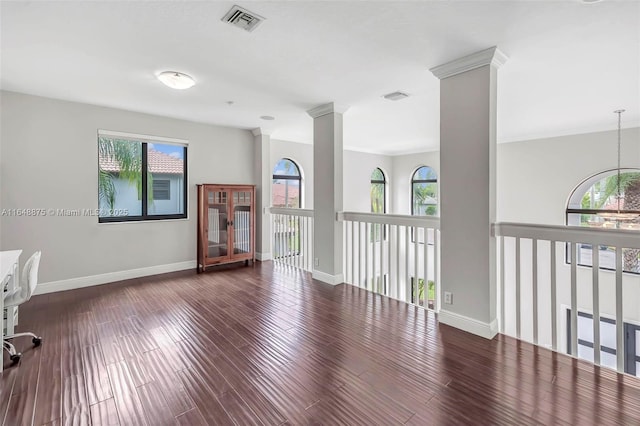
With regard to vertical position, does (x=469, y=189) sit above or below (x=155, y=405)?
above

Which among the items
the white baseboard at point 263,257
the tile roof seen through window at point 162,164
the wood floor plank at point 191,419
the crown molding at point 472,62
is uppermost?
the crown molding at point 472,62

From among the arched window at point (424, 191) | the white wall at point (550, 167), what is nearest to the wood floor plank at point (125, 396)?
the white wall at point (550, 167)

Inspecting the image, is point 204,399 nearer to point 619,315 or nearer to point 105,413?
point 105,413

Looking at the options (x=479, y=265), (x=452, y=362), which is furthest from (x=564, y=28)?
(x=452, y=362)

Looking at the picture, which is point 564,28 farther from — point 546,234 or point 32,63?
point 32,63

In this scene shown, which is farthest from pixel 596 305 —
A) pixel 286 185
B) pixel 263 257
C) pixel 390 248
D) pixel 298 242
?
pixel 286 185

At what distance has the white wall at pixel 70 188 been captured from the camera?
360cm

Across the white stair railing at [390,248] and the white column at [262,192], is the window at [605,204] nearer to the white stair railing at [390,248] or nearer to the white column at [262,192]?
the white stair railing at [390,248]

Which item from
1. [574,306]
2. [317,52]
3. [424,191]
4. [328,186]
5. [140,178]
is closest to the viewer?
[574,306]

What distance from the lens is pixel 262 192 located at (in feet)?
18.6

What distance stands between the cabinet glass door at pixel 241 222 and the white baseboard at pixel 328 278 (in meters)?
1.65

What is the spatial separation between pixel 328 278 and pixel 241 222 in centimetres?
208

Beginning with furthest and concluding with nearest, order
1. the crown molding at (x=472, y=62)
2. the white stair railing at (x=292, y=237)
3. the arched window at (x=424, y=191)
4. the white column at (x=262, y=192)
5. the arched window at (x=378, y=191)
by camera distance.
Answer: the arched window at (x=378, y=191), the arched window at (x=424, y=191), the white column at (x=262, y=192), the white stair railing at (x=292, y=237), the crown molding at (x=472, y=62)

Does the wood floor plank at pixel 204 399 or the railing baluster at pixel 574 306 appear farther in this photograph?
the railing baluster at pixel 574 306
